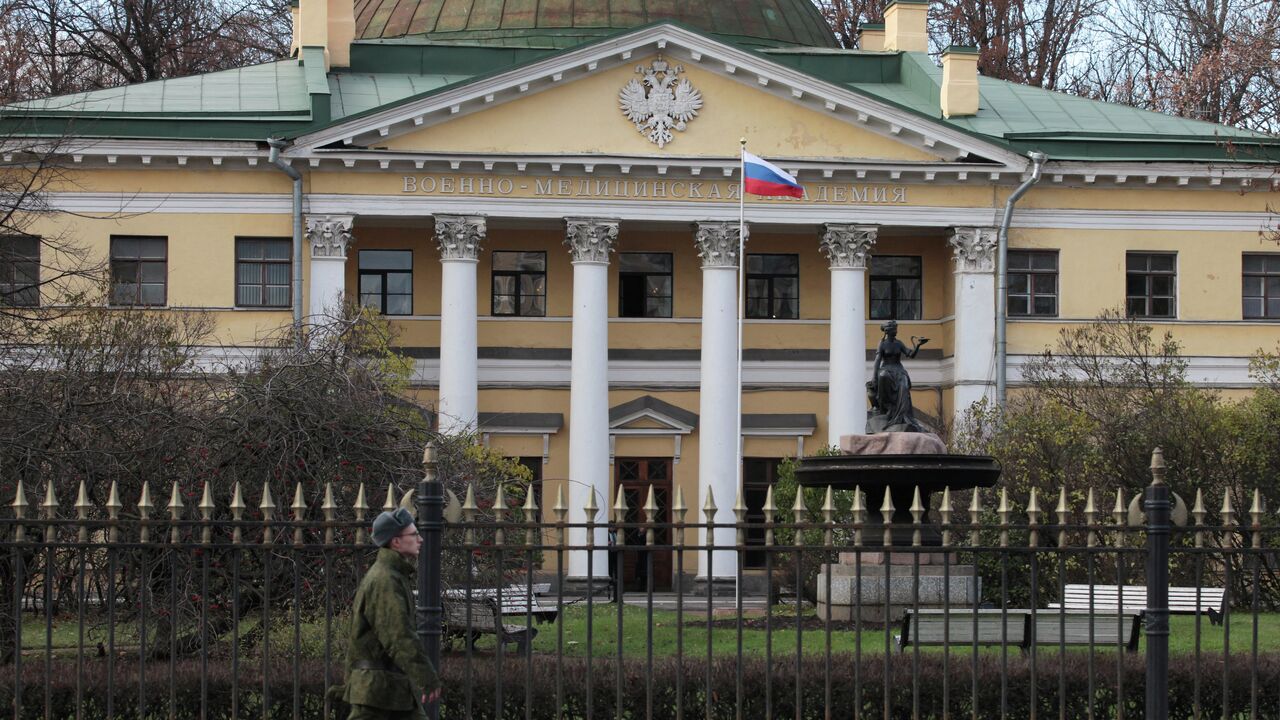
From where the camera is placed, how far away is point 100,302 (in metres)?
27.9

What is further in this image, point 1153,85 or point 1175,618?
point 1153,85

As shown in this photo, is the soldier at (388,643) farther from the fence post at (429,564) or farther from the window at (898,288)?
the window at (898,288)

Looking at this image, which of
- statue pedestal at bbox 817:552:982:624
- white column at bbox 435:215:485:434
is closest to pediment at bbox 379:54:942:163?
white column at bbox 435:215:485:434

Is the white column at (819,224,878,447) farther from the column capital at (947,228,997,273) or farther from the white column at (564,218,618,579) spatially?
the white column at (564,218,618,579)

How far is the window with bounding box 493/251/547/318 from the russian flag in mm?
6522

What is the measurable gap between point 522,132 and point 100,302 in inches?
385

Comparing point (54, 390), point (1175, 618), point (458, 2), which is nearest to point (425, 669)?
point (54, 390)

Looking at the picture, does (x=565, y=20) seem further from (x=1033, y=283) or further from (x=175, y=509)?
(x=175, y=509)

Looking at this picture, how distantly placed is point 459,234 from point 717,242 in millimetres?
4509

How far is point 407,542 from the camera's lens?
1054cm

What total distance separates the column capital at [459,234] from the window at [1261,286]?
1420cm

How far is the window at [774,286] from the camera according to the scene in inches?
1517

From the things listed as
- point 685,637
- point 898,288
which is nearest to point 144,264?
point 898,288

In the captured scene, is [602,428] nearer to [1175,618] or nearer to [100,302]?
[100,302]
